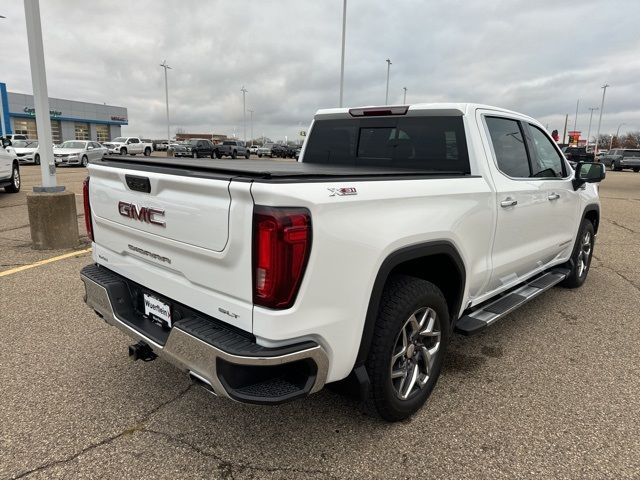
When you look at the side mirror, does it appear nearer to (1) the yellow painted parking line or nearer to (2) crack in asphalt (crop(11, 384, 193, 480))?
(2) crack in asphalt (crop(11, 384, 193, 480))

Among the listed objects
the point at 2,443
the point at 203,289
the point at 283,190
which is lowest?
the point at 2,443

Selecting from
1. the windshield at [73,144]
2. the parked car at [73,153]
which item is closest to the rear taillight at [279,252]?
the parked car at [73,153]

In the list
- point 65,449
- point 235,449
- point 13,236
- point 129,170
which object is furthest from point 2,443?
point 13,236

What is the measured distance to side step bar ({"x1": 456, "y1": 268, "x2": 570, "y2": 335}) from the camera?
3.23 meters

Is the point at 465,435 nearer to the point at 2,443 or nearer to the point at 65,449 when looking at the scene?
the point at 65,449

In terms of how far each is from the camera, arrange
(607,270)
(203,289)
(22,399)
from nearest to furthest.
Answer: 1. (203,289)
2. (22,399)
3. (607,270)

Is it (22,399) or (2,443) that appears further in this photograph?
(22,399)

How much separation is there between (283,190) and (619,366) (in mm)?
3131

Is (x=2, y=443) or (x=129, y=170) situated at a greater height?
(x=129, y=170)

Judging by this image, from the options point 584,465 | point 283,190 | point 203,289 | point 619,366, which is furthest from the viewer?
point 619,366

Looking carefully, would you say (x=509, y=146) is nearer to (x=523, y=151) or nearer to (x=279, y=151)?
(x=523, y=151)

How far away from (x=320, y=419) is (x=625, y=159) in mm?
42565

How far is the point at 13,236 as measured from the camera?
7621 millimetres

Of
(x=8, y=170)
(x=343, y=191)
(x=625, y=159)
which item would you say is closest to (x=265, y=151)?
(x=625, y=159)
